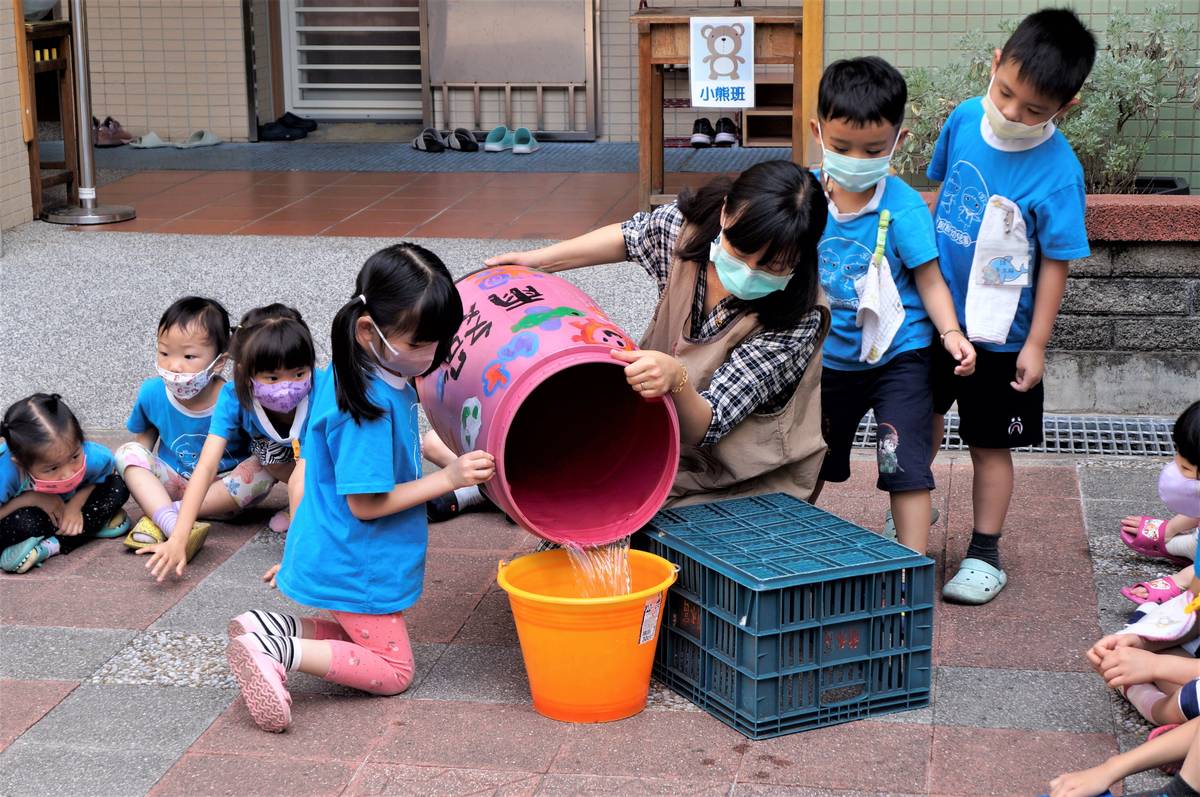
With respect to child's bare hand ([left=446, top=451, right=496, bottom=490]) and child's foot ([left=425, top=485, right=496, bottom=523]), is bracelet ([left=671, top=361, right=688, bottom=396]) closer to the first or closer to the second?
child's bare hand ([left=446, top=451, right=496, bottom=490])

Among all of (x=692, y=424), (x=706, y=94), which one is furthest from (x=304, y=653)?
(x=706, y=94)

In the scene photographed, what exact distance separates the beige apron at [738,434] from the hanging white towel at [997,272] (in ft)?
1.46

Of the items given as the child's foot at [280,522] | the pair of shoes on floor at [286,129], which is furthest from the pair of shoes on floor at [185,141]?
the child's foot at [280,522]

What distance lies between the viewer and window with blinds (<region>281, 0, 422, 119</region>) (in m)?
11.0

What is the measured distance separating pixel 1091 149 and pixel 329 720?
3.65 meters

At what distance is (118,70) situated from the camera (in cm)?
1077

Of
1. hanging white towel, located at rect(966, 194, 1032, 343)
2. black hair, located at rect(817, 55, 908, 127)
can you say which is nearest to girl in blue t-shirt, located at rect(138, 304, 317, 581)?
black hair, located at rect(817, 55, 908, 127)

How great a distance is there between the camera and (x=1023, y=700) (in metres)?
3.12

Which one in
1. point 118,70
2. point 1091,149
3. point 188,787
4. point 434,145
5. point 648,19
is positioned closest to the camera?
point 188,787

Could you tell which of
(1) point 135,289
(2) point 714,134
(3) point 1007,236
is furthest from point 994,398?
(2) point 714,134

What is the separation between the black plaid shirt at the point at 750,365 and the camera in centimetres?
328

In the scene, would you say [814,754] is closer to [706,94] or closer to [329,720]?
[329,720]

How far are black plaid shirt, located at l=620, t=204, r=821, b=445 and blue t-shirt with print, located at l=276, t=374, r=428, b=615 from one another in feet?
2.33

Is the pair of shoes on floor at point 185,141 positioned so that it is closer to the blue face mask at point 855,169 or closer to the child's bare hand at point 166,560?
the child's bare hand at point 166,560
